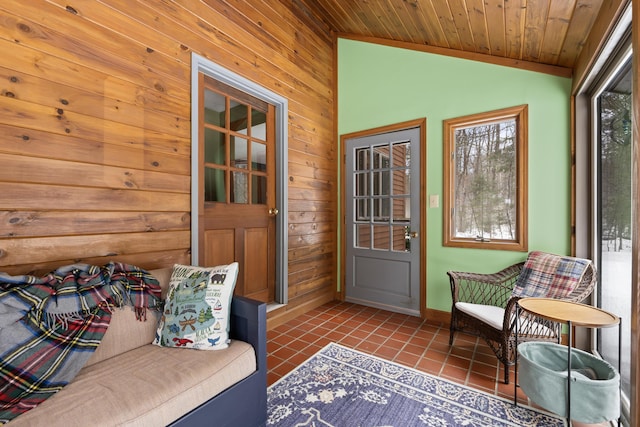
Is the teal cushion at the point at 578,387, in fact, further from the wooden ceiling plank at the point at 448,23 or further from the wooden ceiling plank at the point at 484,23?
the wooden ceiling plank at the point at 448,23

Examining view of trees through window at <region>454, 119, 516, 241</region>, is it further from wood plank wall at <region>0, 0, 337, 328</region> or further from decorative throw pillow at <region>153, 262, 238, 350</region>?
decorative throw pillow at <region>153, 262, 238, 350</region>

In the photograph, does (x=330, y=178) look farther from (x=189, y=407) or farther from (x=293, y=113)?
Answer: (x=189, y=407)

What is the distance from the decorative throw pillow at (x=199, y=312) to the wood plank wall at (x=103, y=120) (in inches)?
20.9

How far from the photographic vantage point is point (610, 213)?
78.7 inches

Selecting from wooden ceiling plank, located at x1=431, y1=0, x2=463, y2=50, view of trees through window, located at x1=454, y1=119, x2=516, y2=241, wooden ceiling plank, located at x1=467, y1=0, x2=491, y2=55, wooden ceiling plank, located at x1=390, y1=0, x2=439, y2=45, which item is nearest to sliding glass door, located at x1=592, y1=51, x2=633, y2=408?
view of trees through window, located at x1=454, y1=119, x2=516, y2=241

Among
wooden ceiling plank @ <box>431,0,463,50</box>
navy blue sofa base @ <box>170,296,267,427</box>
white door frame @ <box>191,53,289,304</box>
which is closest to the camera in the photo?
navy blue sofa base @ <box>170,296,267,427</box>

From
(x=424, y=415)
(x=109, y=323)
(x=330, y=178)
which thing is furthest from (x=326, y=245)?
(x=109, y=323)

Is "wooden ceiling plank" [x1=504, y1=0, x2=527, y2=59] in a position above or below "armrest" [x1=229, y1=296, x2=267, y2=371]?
above

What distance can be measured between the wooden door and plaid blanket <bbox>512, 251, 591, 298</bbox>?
2.27 m

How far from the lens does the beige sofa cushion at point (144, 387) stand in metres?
1.03

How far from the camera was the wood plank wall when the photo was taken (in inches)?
57.0

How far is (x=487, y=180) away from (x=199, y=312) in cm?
274

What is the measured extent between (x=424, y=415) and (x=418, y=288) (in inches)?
64.2

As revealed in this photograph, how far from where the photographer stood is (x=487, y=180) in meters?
2.83
